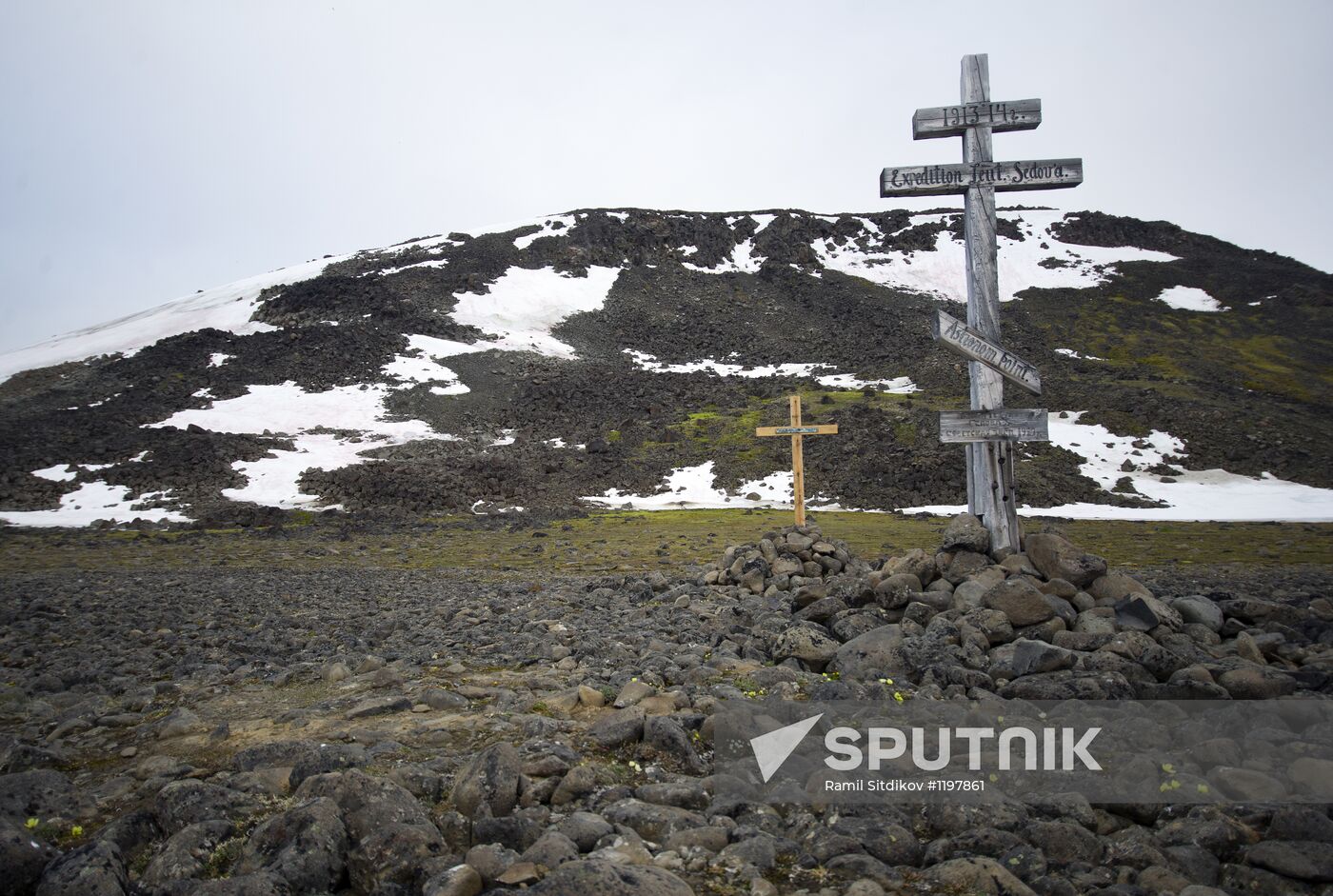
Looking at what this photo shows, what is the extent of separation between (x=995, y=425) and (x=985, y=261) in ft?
7.86

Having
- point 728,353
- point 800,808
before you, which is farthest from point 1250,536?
point 728,353

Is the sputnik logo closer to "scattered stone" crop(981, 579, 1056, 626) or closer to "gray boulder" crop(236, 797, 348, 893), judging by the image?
"gray boulder" crop(236, 797, 348, 893)

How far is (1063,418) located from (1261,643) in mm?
41477

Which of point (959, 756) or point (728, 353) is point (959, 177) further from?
point (728, 353)

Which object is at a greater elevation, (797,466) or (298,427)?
(298,427)

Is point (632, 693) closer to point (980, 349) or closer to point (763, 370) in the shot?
point (980, 349)

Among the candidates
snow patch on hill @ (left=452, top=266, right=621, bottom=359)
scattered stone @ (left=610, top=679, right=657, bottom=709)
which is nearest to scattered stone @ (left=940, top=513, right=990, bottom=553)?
scattered stone @ (left=610, top=679, right=657, bottom=709)

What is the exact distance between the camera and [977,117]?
10438mm

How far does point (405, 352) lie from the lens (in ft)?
196

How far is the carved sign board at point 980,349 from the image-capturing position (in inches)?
392

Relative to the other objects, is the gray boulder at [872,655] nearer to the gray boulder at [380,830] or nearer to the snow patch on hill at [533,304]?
the gray boulder at [380,830]

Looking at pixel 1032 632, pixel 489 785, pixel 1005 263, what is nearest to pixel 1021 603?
pixel 1032 632

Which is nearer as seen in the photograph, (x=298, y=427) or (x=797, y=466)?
(x=797, y=466)

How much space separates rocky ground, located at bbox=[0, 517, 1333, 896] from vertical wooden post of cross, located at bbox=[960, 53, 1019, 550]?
0.72 metres
